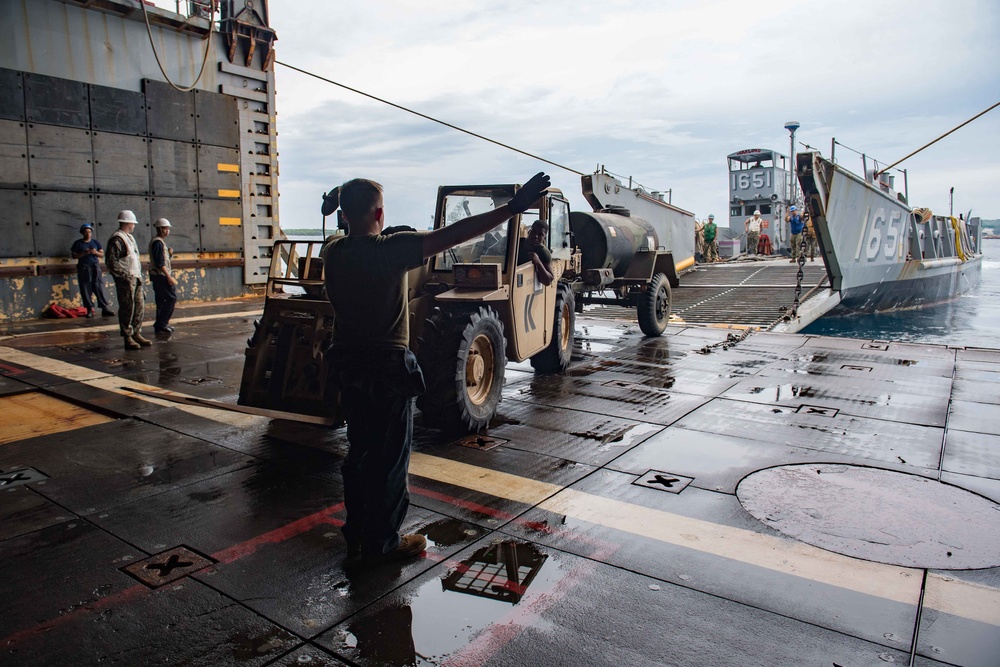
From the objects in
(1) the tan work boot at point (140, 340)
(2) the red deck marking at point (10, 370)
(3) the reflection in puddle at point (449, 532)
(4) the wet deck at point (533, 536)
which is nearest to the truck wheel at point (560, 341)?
(4) the wet deck at point (533, 536)

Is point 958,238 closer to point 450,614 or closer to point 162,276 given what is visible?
point 162,276

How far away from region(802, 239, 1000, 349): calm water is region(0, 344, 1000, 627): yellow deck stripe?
12.9 metres

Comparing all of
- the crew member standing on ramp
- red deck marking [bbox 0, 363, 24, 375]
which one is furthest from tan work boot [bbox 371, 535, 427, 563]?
red deck marking [bbox 0, 363, 24, 375]

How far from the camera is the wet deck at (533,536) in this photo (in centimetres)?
264

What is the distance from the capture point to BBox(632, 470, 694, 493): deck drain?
170 inches

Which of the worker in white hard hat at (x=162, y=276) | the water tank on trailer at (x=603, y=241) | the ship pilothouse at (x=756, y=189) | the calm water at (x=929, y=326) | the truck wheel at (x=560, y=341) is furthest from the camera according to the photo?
the ship pilothouse at (x=756, y=189)

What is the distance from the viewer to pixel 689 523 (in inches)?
148

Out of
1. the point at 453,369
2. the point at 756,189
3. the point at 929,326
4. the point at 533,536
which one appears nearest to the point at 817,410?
the point at 453,369

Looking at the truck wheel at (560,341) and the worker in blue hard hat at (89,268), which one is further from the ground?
the worker in blue hard hat at (89,268)

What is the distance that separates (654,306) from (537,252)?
476 centimetres

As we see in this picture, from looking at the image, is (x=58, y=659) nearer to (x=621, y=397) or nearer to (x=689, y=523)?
(x=689, y=523)

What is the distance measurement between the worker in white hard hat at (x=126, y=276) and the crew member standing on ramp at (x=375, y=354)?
23.0 feet

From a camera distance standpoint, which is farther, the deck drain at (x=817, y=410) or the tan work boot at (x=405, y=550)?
the deck drain at (x=817, y=410)

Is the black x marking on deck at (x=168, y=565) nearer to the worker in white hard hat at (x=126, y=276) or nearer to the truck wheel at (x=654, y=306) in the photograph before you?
the worker in white hard hat at (x=126, y=276)
